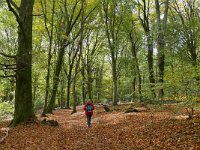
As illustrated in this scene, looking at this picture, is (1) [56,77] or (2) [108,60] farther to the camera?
(2) [108,60]

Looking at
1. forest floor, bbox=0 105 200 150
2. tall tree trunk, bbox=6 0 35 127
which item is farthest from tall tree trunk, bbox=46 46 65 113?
forest floor, bbox=0 105 200 150

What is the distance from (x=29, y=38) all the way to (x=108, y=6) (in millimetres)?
15661

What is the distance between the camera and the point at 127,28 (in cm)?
3117

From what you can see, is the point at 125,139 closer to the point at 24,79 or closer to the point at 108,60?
the point at 24,79

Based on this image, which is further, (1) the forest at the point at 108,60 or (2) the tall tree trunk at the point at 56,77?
(2) the tall tree trunk at the point at 56,77

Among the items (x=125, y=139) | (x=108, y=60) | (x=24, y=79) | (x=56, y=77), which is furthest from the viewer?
(x=108, y=60)

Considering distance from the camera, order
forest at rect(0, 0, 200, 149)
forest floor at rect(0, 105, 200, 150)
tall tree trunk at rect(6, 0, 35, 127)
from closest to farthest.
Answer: forest floor at rect(0, 105, 200, 150), forest at rect(0, 0, 200, 149), tall tree trunk at rect(6, 0, 35, 127)

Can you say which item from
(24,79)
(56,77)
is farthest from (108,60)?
(24,79)

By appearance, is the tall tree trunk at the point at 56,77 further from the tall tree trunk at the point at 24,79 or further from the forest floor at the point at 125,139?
the forest floor at the point at 125,139

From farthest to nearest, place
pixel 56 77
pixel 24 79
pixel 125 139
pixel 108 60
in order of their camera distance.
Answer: pixel 108 60 < pixel 56 77 < pixel 24 79 < pixel 125 139

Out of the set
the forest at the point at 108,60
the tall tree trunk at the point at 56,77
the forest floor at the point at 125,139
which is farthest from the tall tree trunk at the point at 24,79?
the tall tree trunk at the point at 56,77

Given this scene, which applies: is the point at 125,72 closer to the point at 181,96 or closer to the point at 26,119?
the point at 26,119

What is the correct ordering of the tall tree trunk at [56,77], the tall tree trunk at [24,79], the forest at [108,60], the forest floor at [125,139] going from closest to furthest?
the forest floor at [125,139] < the forest at [108,60] < the tall tree trunk at [24,79] < the tall tree trunk at [56,77]

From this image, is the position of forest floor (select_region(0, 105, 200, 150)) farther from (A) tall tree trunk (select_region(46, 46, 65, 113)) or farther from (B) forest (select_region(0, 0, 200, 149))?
(A) tall tree trunk (select_region(46, 46, 65, 113))
